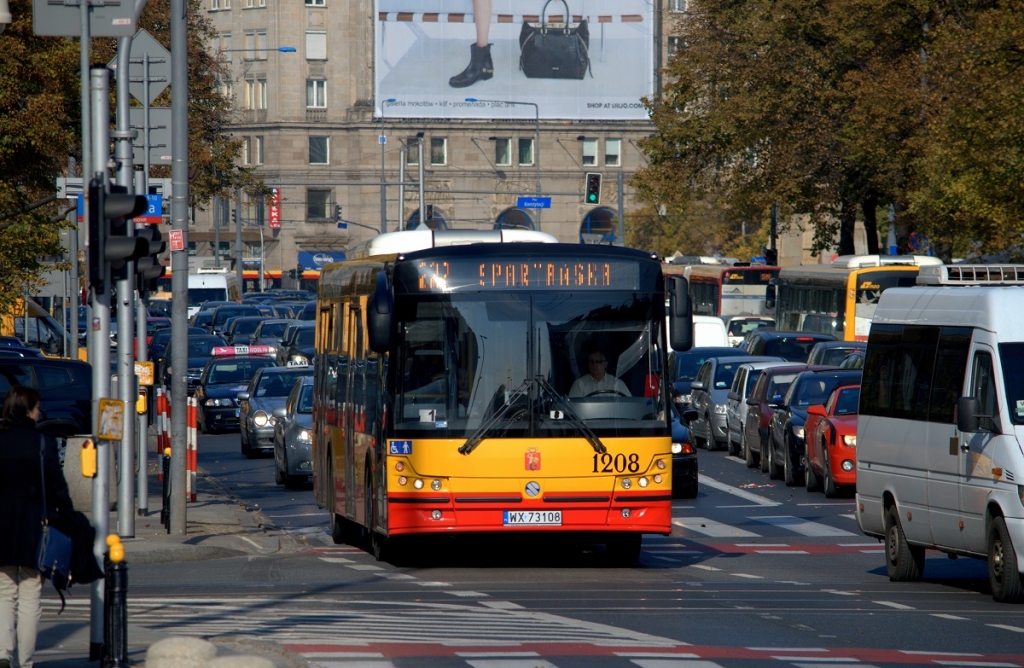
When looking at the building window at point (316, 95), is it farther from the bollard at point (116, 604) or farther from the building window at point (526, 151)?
the bollard at point (116, 604)

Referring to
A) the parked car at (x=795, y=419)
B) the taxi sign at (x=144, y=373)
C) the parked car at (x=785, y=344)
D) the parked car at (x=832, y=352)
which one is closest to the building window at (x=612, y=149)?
the parked car at (x=785, y=344)

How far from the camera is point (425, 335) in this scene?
1595 cm

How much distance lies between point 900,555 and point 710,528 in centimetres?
574

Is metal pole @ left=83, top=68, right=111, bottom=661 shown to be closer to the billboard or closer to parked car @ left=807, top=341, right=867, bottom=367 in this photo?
parked car @ left=807, top=341, right=867, bottom=367

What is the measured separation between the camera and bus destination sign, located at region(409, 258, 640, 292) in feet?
52.6

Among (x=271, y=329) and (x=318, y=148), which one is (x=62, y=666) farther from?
(x=318, y=148)

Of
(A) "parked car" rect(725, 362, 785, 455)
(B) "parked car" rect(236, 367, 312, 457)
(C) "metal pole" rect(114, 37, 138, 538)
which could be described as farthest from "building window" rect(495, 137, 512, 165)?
(C) "metal pole" rect(114, 37, 138, 538)

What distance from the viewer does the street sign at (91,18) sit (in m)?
16.4

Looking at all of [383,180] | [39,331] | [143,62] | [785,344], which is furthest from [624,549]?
[383,180]

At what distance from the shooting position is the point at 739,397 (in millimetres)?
32125

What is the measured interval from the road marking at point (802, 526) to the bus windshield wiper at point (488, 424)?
5.85 metres

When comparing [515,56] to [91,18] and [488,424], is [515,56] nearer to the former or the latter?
[91,18]

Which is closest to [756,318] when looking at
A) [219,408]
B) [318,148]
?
[219,408]

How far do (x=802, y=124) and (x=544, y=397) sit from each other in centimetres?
3717
